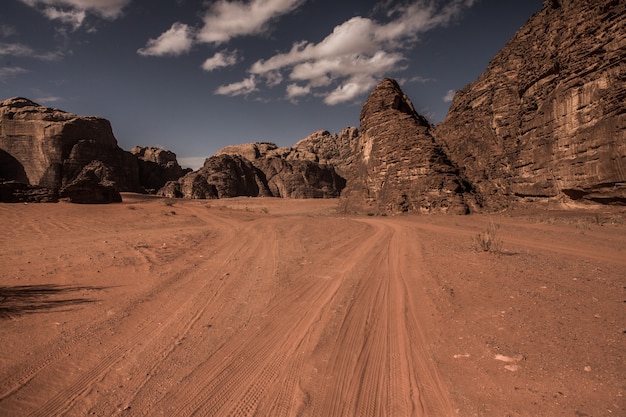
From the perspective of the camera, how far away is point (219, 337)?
13.8 ft

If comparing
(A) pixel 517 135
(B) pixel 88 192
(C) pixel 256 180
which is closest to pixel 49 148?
(B) pixel 88 192

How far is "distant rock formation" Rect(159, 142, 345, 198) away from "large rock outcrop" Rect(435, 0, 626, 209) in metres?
44.0

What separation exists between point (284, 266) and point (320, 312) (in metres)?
3.11

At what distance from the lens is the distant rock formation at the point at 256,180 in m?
57.0

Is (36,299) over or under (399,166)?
under

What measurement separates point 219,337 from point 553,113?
21.3m

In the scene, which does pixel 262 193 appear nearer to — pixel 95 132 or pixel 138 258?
pixel 95 132

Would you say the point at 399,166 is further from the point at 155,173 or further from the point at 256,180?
the point at 155,173

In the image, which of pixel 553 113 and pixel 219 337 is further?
pixel 553 113

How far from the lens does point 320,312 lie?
16.6ft

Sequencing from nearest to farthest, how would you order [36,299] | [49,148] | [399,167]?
1. [36,299]
2. [399,167]
3. [49,148]

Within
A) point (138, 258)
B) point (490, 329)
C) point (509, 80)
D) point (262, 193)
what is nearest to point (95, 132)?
point (262, 193)

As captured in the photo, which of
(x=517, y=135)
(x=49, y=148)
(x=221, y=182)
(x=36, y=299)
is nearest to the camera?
(x=36, y=299)

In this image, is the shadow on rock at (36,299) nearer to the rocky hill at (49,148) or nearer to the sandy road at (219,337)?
the sandy road at (219,337)
